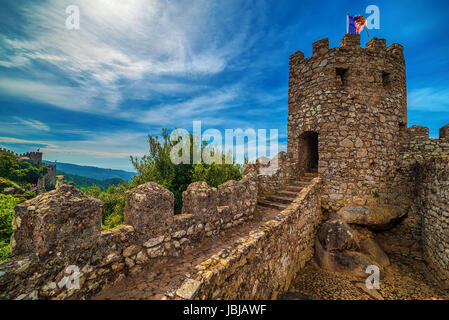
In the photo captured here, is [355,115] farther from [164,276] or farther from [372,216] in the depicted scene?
[164,276]


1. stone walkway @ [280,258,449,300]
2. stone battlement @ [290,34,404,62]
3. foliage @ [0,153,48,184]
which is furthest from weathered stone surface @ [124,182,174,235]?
foliage @ [0,153,48,184]

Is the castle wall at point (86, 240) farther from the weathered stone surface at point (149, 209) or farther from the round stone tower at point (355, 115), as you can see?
the round stone tower at point (355, 115)

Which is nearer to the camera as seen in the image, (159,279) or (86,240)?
(86,240)

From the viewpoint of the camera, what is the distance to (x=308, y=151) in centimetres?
1017

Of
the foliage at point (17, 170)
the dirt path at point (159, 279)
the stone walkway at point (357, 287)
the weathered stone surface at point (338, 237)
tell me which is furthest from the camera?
the foliage at point (17, 170)

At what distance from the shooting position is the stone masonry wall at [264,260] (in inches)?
123

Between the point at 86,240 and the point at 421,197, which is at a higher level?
the point at 86,240

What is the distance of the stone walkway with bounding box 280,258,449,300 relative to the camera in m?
5.49

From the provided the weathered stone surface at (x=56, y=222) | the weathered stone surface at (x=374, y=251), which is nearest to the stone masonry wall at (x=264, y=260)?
the weathered stone surface at (x=56, y=222)

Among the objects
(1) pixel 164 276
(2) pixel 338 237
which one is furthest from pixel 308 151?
(1) pixel 164 276

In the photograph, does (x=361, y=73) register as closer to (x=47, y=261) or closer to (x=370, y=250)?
(x=370, y=250)

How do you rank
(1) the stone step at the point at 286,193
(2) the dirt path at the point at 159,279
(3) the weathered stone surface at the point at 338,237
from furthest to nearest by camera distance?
(1) the stone step at the point at 286,193 → (3) the weathered stone surface at the point at 338,237 → (2) the dirt path at the point at 159,279

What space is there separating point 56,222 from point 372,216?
9.63 metres

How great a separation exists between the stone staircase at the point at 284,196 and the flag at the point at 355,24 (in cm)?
674
